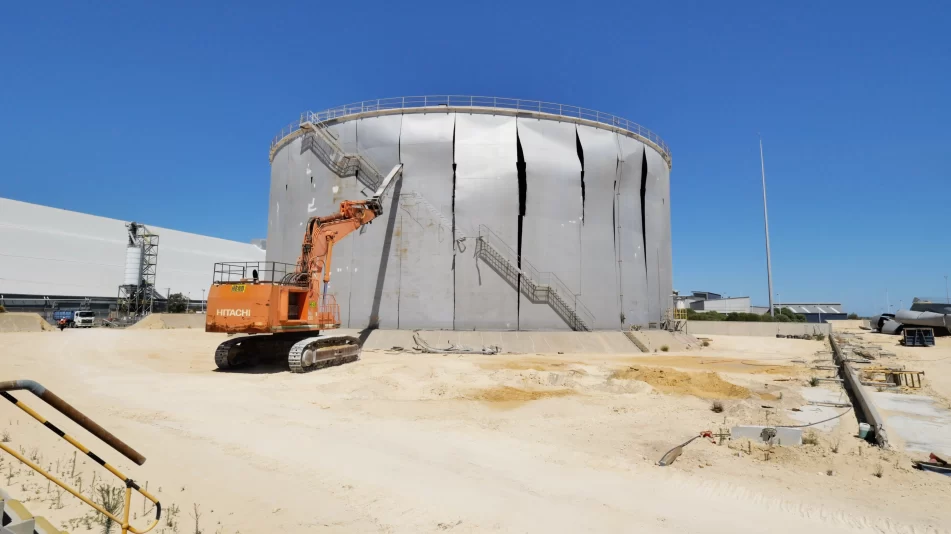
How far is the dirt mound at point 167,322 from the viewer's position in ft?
127

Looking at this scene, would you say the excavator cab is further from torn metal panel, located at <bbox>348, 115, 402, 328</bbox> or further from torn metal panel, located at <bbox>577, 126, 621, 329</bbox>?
torn metal panel, located at <bbox>577, 126, 621, 329</bbox>

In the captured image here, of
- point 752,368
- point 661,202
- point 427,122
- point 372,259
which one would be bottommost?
point 752,368

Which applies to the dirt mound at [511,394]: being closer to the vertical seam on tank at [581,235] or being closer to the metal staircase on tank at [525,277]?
the metal staircase on tank at [525,277]

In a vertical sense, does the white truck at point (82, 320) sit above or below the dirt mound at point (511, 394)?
above

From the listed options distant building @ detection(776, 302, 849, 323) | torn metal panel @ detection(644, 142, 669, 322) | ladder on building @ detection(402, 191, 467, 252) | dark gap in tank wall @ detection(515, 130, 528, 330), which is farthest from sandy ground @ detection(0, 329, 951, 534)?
distant building @ detection(776, 302, 849, 323)

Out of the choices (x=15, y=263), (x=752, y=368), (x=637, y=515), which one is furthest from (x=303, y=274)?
(x=15, y=263)

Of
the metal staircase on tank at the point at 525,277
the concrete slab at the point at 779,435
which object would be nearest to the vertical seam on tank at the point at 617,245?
the metal staircase on tank at the point at 525,277

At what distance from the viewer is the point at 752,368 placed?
2003 centimetres

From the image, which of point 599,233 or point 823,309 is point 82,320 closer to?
point 599,233

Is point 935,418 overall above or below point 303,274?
below

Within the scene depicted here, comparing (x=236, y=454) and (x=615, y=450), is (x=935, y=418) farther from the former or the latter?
(x=236, y=454)

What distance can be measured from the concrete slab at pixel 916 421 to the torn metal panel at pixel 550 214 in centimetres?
1482

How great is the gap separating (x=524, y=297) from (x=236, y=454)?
1948 centimetres

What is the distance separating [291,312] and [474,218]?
37.6 feet
